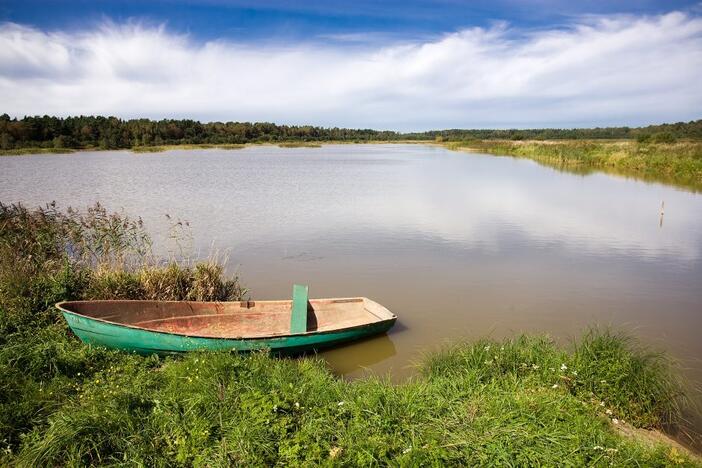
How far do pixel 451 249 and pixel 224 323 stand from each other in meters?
7.77

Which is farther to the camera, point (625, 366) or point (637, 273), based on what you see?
point (637, 273)

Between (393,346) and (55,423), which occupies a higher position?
(55,423)

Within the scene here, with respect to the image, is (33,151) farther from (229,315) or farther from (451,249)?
(229,315)

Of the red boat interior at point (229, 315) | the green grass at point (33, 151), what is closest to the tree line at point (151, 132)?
the green grass at point (33, 151)

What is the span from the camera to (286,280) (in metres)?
10.7

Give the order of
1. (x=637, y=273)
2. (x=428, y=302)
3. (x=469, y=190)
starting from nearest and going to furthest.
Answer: (x=428, y=302) → (x=637, y=273) → (x=469, y=190)

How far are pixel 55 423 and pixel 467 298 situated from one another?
25.2 feet

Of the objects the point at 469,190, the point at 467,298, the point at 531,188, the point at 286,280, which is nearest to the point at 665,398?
the point at 467,298

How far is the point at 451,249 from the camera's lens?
13.3 m

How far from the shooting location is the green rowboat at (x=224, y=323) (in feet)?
20.1

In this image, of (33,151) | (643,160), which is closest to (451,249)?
(643,160)

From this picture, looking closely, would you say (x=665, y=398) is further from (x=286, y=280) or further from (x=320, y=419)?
(x=286, y=280)

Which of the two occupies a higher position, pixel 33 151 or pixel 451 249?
pixel 33 151

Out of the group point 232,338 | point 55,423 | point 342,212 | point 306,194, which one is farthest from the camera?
point 306,194
